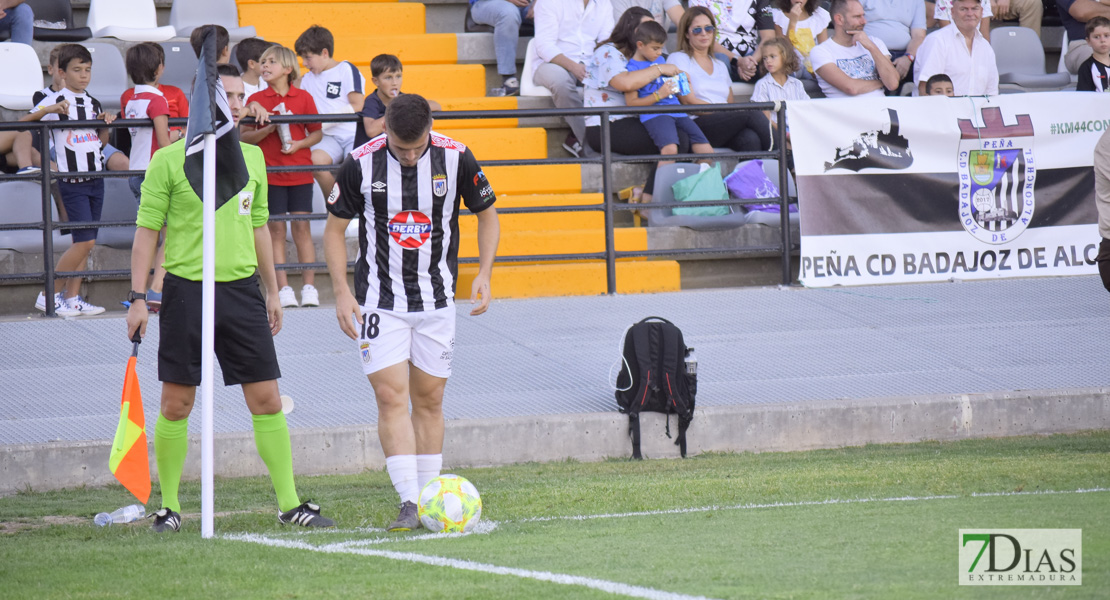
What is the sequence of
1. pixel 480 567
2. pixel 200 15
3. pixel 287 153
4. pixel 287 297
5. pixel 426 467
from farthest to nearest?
pixel 200 15 < pixel 287 153 < pixel 287 297 < pixel 426 467 < pixel 480 567

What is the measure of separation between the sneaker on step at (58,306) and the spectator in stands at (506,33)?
5357 millimetres

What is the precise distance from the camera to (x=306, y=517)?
611cm

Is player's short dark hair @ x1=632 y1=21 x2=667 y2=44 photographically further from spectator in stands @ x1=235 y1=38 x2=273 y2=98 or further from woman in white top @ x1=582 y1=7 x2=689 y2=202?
spectator in stands @ x1=235 y1=38 x2=273 y2=98

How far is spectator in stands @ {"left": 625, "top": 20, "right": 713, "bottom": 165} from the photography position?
11969mm

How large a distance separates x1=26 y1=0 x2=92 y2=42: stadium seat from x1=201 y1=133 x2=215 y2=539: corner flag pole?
864cm

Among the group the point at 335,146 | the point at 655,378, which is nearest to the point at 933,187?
the point at 655,378

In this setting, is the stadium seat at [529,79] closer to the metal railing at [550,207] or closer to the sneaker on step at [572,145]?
the sneaker on step at [572,145]

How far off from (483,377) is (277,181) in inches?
118

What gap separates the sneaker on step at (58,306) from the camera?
406 inches

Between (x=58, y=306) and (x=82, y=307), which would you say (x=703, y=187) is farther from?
(x=58, y=306)

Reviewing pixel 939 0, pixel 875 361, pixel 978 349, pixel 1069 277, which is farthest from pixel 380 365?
pixel 939 0

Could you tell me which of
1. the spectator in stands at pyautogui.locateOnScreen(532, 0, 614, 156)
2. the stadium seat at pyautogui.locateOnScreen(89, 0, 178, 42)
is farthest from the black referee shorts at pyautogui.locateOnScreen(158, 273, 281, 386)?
the stadium seat at pyautogui.locateOnScreen(89, 0, 178, 42)

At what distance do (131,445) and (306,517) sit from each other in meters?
0.89

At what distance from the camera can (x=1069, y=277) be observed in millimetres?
11906
